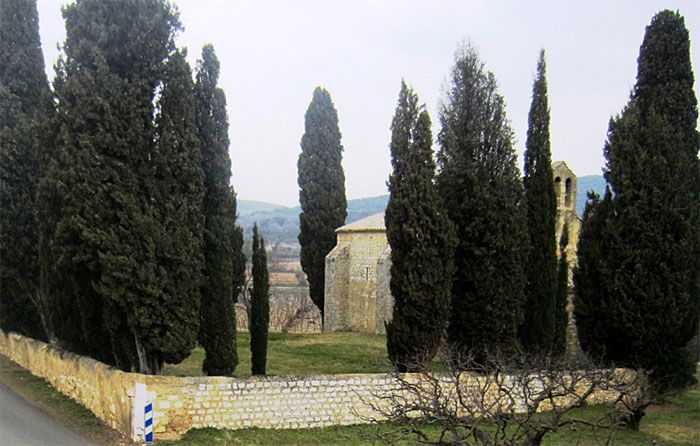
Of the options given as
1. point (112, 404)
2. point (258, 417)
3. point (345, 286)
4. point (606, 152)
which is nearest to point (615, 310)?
point (606, 152)

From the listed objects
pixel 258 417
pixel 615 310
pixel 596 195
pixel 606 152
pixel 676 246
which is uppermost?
pixel 606 152

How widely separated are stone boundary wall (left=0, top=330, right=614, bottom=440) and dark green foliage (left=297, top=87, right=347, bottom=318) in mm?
14782

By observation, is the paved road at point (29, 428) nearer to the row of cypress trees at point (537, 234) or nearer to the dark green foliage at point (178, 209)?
the dark green foliage at point (178, 209)

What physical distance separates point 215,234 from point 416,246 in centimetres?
450

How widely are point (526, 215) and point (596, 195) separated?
7.96ft

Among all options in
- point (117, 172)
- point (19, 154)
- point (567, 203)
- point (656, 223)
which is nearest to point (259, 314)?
point (117, 172)

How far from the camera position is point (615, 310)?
43.8ft

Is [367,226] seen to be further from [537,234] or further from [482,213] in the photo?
[482,213]

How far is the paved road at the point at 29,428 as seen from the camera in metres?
9.36

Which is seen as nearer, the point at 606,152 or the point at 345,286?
the point at 606,152

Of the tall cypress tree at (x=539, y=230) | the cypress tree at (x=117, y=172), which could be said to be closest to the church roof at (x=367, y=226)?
the tall cypress tree at (x=539, y=230)

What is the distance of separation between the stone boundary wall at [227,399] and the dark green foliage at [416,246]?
112cm

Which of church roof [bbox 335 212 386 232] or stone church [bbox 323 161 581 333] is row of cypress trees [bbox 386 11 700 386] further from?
church roof [bbox 335 212 386 232]

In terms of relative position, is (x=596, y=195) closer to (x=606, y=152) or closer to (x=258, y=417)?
(x=606, y=152)
